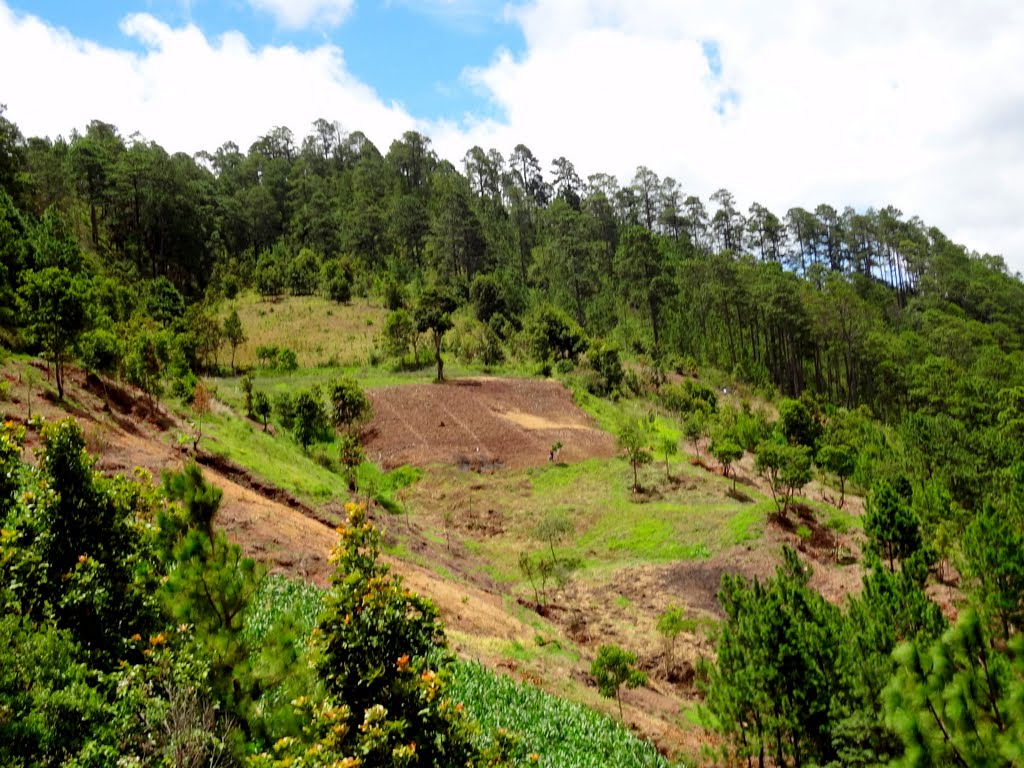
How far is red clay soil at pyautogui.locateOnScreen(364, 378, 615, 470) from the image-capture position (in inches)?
1473

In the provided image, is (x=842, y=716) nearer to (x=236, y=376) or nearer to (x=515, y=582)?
(x=515, y=582)

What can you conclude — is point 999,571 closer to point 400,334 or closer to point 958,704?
point 958,704

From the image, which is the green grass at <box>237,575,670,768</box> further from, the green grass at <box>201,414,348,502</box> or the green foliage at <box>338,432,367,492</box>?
the green foliage at <box>338,432,367,492</box>

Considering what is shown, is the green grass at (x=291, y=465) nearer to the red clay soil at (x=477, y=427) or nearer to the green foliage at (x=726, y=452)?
the red clay soil at (x=477, y=427)

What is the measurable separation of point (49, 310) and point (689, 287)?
6115 centimetres

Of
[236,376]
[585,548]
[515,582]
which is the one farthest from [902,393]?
[236,376]

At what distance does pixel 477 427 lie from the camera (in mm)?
40125

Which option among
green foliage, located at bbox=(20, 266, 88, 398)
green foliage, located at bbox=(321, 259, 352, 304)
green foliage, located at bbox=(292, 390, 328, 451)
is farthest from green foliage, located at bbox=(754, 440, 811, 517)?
green foliage, located at bbox=(321, 259, 352, 304)

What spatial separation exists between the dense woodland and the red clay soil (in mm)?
4815

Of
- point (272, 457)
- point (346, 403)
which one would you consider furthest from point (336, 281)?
point (272, 457)

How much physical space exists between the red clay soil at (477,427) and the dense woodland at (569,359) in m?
4.81

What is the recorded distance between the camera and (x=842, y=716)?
12023mm

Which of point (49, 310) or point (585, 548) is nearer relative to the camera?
point (49, 310)

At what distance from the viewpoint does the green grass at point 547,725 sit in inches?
472
